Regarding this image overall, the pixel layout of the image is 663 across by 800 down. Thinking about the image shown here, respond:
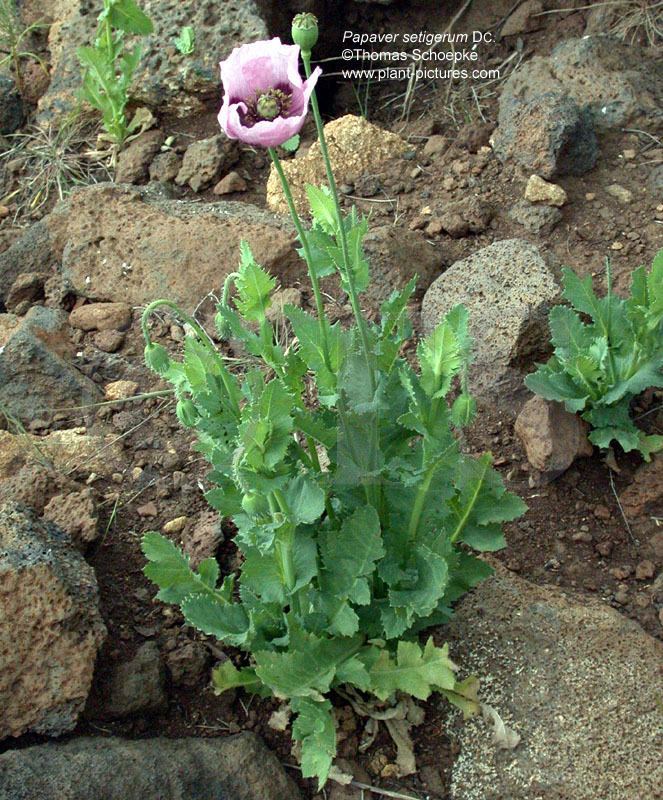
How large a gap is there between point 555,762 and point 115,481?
1499 mm

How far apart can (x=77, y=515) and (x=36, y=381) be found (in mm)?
707

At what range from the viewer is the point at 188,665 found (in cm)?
250

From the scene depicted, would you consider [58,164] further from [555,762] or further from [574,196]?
[555,762]

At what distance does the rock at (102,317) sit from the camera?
3619 mm

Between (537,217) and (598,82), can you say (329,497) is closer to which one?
(537,217)

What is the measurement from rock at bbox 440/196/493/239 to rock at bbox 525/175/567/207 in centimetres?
16

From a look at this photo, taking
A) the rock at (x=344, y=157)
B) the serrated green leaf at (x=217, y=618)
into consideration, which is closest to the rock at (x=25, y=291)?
the rock at (x=344, y=157)

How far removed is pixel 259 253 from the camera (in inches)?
140

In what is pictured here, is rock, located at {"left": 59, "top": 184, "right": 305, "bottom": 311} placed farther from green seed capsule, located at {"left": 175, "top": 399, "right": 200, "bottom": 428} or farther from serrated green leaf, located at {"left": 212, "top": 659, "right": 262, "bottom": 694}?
serrated green leaf, located at {"left": 212, "top": 659, "right": 262, "bottom": 694}

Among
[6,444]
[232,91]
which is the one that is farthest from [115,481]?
[232,91]

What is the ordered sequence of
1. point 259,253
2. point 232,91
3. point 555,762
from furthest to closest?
point 259,253, point 555,762, point 232,91

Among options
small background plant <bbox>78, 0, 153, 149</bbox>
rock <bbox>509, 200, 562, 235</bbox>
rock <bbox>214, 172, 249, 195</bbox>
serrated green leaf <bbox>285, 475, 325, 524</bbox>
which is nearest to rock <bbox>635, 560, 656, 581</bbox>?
serrated green leaf <bbox>285, 475, 325, 524</bbox>

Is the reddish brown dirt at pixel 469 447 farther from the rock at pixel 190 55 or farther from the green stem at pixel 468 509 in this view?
the green stem at pixel 468 509

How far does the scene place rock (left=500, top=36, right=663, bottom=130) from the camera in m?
3.95
